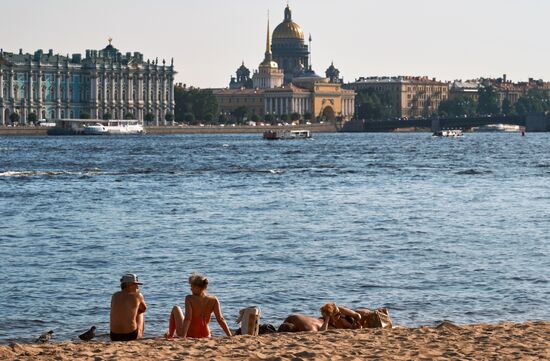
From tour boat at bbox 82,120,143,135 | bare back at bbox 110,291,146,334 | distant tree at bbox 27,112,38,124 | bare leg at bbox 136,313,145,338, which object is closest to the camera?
bare back at bbox 110,291,146,334

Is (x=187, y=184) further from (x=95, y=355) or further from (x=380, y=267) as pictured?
(x=95, y=355)

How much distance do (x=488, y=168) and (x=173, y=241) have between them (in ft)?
105

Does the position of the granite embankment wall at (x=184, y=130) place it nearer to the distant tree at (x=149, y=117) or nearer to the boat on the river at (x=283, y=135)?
the distant tree at (x=149, y=117)

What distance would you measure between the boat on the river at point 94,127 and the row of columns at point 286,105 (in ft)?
172

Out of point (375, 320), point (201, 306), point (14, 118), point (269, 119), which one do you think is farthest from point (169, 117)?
point (201, 306)

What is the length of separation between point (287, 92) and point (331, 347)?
163m

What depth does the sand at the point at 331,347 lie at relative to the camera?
1157 centimetres

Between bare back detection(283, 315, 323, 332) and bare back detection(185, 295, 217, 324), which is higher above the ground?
bare back detection(185, 295, 217, 324)

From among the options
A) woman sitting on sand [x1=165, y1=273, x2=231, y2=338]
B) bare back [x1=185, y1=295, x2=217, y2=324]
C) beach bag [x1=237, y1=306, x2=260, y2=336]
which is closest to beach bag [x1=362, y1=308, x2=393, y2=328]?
beach bag [x1=237, y1=306, x2=260, y2=336]

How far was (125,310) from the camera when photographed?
12.4m

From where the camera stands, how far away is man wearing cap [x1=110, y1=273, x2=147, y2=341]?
1229 centimetres

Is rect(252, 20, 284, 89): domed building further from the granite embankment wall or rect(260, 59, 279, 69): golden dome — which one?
the granite embankment wall

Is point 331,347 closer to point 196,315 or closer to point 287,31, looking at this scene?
point 196,315

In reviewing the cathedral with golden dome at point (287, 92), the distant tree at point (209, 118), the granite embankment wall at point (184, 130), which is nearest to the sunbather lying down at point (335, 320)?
the granite embankment wall at point (184, 130)
